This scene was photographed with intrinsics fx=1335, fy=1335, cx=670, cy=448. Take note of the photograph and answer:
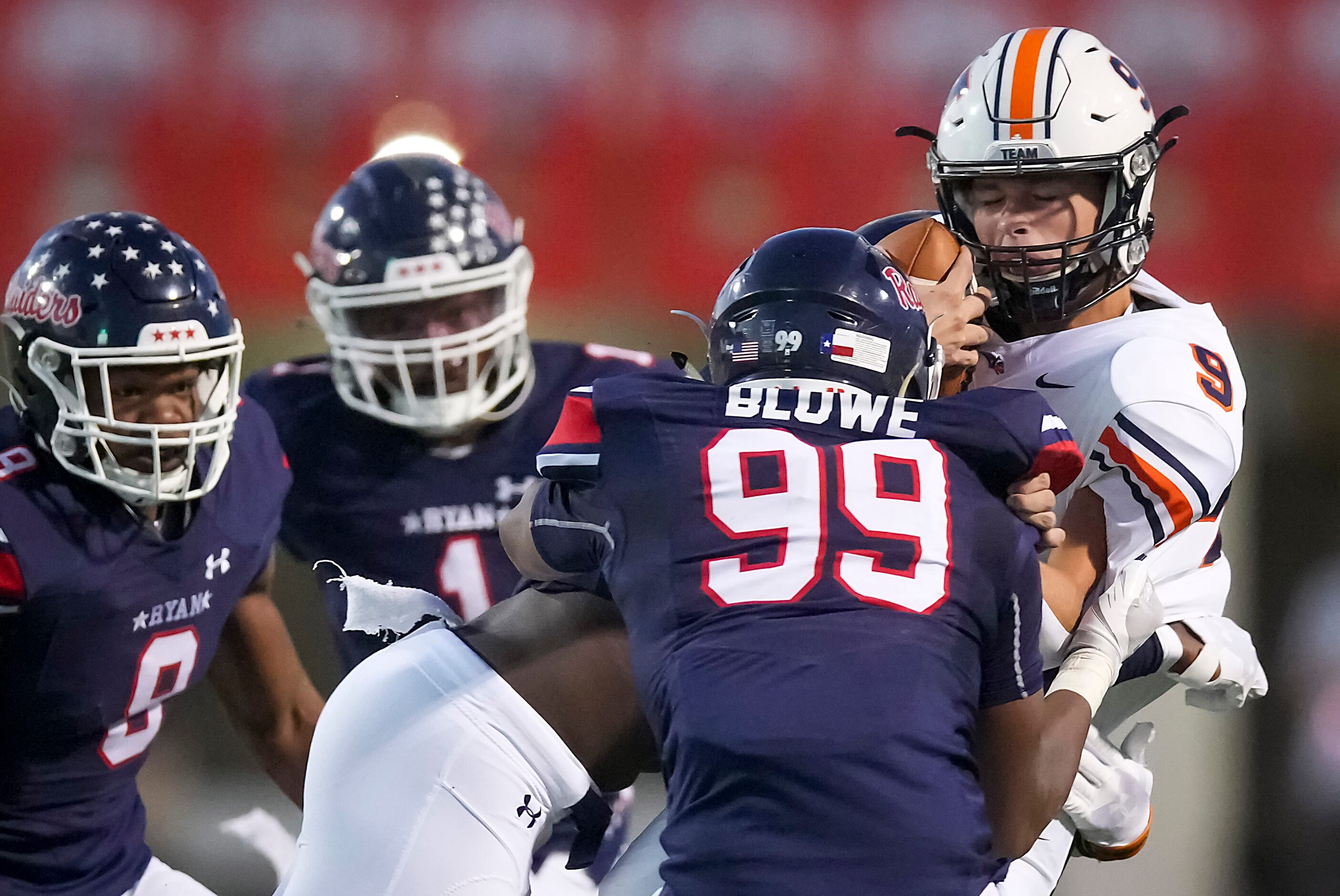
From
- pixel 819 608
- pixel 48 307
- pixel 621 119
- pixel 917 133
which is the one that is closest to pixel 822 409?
pixel 819 608

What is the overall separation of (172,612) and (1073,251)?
123 cm

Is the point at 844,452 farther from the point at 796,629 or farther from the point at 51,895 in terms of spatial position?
the point at 51,895

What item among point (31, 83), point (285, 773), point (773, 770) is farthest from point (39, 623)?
point (31, 83)

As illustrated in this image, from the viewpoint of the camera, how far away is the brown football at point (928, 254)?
1.58 metres

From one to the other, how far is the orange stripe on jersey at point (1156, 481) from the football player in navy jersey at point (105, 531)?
1108 mm

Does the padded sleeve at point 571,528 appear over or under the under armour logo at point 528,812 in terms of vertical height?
over

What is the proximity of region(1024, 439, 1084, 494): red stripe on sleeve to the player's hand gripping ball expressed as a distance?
261mm

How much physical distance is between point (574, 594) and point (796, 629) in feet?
1.24

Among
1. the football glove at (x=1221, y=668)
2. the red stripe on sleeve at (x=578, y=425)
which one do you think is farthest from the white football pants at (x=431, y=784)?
the football glove at (x=1221, y=668)

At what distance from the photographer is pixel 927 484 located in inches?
44.5

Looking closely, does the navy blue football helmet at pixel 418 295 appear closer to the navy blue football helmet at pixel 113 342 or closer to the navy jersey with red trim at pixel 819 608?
the navy blue football helmet at pixel 113 342

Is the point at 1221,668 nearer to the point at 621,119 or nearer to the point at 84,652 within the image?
the point at 84,652

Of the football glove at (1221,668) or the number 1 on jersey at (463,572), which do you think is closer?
the football glove at (1221,668)

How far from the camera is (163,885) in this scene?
69.1 inches
